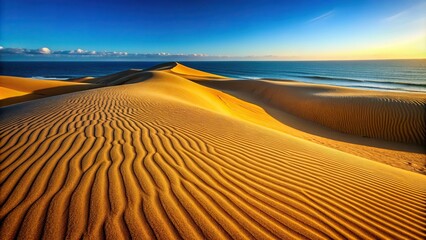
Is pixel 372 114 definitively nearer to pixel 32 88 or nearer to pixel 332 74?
pixel 32 88

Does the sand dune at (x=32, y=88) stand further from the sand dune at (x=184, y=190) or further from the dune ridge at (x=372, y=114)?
Result: the dune ridge at (x=372, y=114)

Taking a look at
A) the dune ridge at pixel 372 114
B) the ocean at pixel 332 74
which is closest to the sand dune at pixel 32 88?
the dune ridge at pixel 372 114

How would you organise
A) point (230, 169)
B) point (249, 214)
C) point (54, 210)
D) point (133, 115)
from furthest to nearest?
point (133, 115) < point (230, 169) < point (249, 214) < point (54, 210)

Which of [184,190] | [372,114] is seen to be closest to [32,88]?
[184,190]

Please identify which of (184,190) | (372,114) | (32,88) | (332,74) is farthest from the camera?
(332,74)

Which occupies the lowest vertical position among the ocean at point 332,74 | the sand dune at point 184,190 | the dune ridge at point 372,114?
the ocean at point 332,74

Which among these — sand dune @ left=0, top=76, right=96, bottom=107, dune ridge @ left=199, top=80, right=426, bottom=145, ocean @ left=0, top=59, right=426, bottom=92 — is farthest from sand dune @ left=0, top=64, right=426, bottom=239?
ocean @ left=0, top=59, right=426, bottom=92

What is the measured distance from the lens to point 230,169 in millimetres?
3248

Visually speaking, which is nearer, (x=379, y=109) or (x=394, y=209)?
(x=394, y=209)

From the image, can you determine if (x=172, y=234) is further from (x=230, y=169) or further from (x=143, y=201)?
(x=230, y=169)

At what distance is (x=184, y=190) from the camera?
2.56m

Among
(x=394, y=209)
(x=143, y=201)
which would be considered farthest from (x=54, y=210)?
(x=394, y=209)

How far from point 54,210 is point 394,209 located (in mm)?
3926

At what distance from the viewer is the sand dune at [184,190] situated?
2016mm
